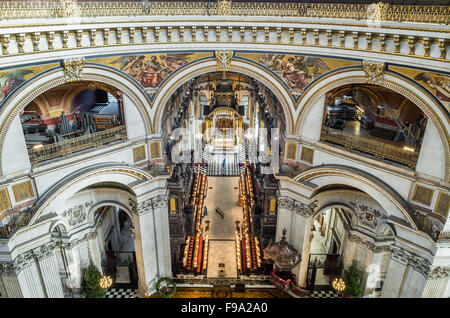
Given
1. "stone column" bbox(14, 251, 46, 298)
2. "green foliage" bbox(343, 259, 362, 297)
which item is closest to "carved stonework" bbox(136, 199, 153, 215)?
"stone column" bbox(14, 251, 46, 298)

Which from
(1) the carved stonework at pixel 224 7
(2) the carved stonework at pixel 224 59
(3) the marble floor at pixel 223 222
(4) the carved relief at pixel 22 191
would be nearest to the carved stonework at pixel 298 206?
(3) the marble floor at pixel 223 222

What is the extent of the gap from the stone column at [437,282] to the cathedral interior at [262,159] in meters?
0.04

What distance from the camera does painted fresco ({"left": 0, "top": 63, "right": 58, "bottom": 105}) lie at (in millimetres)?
8125

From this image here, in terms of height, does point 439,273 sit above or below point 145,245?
above

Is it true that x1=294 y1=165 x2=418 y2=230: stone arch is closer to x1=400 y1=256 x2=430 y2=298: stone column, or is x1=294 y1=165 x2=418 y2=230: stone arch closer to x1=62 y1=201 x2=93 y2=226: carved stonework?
x1=400 y1=256 x2=430 y2=298: stone column

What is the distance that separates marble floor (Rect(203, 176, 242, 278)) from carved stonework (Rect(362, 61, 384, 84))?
1009cm

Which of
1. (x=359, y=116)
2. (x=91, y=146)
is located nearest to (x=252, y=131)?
(x=359, y=116)

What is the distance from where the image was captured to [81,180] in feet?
33.7

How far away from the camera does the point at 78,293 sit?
12.7 meters

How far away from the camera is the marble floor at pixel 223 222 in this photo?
1530 centimetres

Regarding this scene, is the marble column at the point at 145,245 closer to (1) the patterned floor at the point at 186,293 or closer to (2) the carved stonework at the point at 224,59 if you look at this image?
(1) the patterned floor at the point at 186,293

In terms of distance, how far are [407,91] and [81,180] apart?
10081mm

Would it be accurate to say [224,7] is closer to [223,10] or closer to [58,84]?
[223,10]

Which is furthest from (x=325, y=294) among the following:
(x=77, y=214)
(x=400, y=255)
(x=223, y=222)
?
(x=77, y=214)
